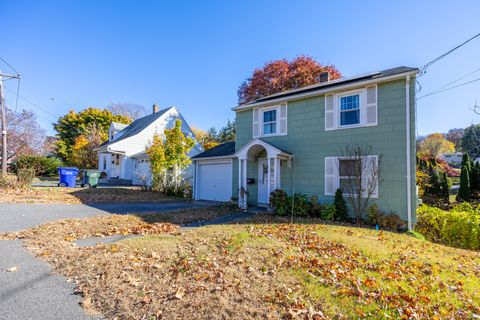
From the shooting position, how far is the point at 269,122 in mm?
12961

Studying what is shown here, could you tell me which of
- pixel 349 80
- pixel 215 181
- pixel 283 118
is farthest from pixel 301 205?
pixel 215 181

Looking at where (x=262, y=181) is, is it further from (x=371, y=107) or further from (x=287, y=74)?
(x=287, y=74)

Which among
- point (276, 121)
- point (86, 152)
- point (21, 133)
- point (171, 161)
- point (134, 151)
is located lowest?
point (171, 161)

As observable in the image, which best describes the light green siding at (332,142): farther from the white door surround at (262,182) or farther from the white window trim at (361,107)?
the white door surround at (262,182)

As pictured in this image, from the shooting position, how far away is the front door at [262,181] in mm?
12641

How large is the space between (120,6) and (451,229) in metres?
16.8

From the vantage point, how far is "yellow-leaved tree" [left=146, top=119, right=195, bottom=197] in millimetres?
16078

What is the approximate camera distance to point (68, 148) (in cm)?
3522

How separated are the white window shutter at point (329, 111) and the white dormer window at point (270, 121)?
80.8 inches

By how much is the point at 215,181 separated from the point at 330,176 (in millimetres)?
6862

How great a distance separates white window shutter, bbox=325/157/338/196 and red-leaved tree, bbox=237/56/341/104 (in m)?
16.1

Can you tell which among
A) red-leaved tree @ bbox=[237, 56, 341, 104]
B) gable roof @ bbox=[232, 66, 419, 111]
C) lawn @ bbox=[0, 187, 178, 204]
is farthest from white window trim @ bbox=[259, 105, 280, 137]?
Result: red-leaved tree @ bbox=[237, 56, 341, 104]

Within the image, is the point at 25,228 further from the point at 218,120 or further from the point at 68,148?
the point at 68,148

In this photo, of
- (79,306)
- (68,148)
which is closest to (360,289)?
(79,306)
